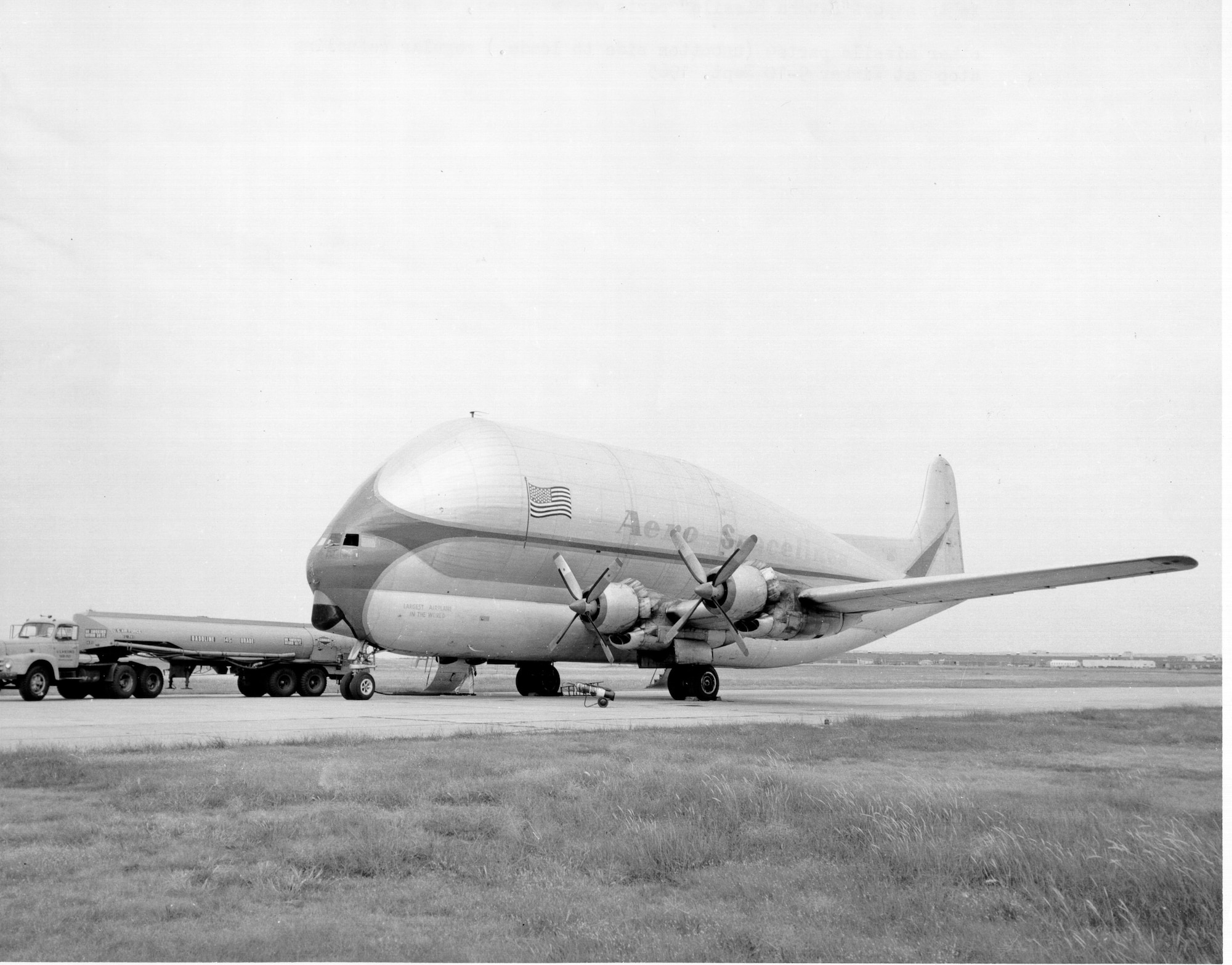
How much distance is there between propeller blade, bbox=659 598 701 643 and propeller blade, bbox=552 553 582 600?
8.89ft

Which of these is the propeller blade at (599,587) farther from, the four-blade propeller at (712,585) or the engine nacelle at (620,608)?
the four-blade propeller at (712,585)

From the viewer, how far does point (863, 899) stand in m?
6.58

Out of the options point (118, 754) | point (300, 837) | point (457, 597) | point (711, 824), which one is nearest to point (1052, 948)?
point (711, 824)

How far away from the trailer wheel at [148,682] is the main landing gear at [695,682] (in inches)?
679

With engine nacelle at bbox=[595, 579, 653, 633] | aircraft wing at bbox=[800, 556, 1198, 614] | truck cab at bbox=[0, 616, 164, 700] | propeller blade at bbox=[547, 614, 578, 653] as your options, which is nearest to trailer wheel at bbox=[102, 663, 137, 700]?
truck cab at bbox=[0, 616, 164, 700]

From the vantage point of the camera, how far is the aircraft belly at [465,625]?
2673 centimetres

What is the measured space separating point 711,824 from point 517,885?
2296 mm

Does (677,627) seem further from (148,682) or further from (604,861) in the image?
(604,861)

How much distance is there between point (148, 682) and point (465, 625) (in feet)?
40.8

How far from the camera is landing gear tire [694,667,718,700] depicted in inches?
1132

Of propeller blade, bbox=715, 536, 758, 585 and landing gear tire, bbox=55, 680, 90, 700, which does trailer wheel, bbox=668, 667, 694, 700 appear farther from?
landing gear tire, bbox=55, 680, 90, 700

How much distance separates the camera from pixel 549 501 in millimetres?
28281

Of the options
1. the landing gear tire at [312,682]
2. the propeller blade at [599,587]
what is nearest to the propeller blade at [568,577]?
the propeller blade at [599,587]

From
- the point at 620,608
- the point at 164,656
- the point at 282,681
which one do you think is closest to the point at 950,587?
the point at 620,608
